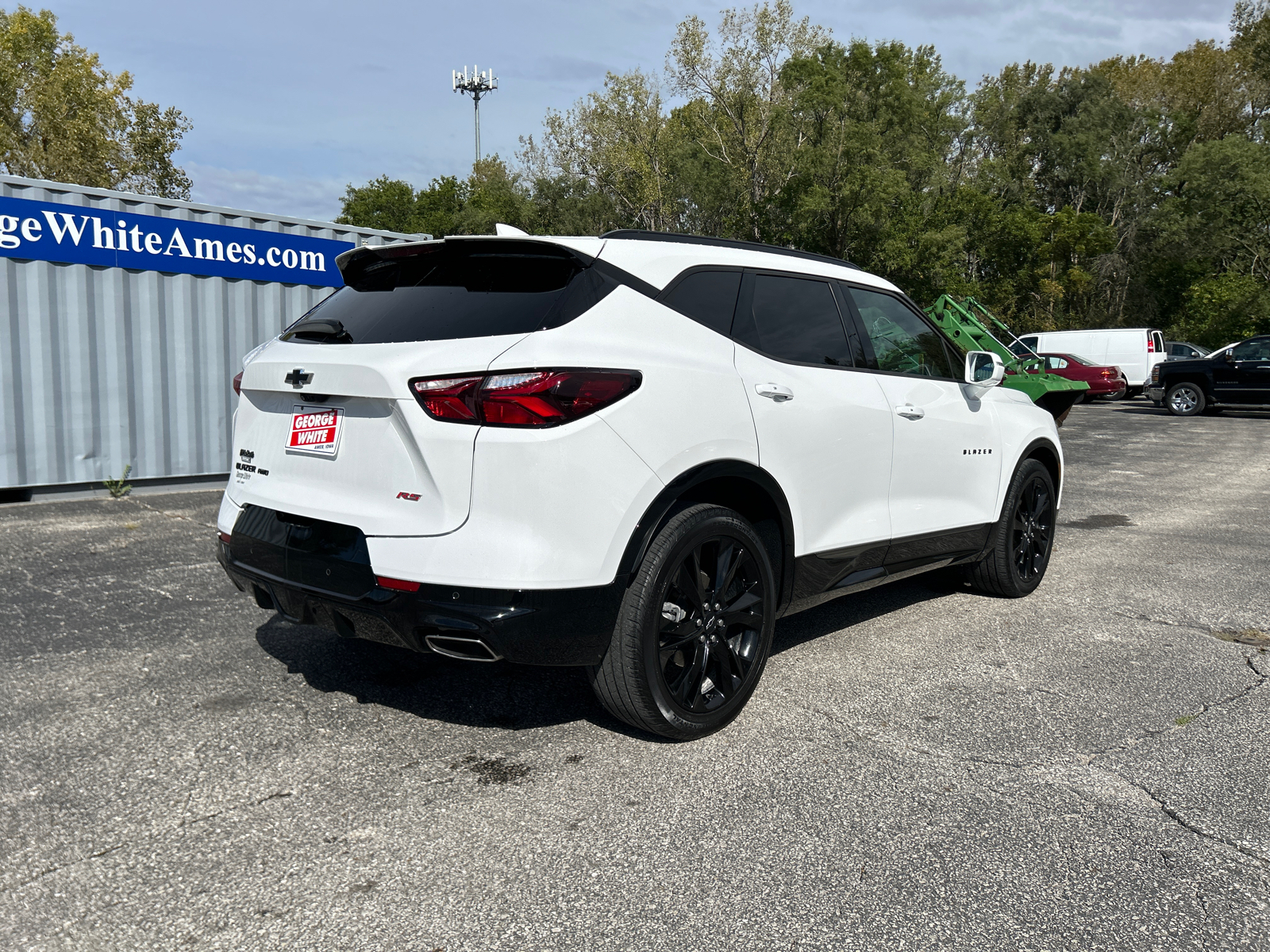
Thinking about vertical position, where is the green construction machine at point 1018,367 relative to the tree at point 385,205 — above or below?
below

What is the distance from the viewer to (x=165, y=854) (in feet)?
8.63

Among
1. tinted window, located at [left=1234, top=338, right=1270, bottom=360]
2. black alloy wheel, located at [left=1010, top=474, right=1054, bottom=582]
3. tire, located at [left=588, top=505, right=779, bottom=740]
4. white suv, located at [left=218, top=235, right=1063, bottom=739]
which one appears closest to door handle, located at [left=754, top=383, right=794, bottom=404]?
white suv, located at [left=218, top=235, right=1063, bottom=739]

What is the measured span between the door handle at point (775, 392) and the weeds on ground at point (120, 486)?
8.01 m

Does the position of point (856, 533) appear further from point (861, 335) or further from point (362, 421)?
point (362, 421)

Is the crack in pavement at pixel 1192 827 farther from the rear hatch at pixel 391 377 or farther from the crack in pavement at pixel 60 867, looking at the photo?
the crack in pavement at pixel 60 867

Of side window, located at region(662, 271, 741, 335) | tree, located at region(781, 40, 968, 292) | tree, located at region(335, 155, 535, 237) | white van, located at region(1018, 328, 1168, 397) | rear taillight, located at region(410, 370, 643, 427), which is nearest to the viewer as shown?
rear taillight, located at region(410, 370, 643, 427)

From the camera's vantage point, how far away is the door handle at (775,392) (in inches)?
140

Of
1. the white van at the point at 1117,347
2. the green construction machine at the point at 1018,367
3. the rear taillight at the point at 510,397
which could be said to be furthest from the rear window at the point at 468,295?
the white van at the point at 1117,347

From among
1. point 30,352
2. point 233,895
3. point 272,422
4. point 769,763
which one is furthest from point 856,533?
point 30,352

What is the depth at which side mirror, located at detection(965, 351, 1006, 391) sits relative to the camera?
16.2ft

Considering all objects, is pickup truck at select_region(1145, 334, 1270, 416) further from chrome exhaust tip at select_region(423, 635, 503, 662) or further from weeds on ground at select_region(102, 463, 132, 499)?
chrome exhaust tip at select_region(423, 635, 503, 662)

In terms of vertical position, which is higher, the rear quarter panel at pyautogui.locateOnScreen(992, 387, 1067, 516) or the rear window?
the rear window

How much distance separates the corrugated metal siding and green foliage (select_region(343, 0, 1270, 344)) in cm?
2667

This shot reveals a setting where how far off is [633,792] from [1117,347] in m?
30.4
